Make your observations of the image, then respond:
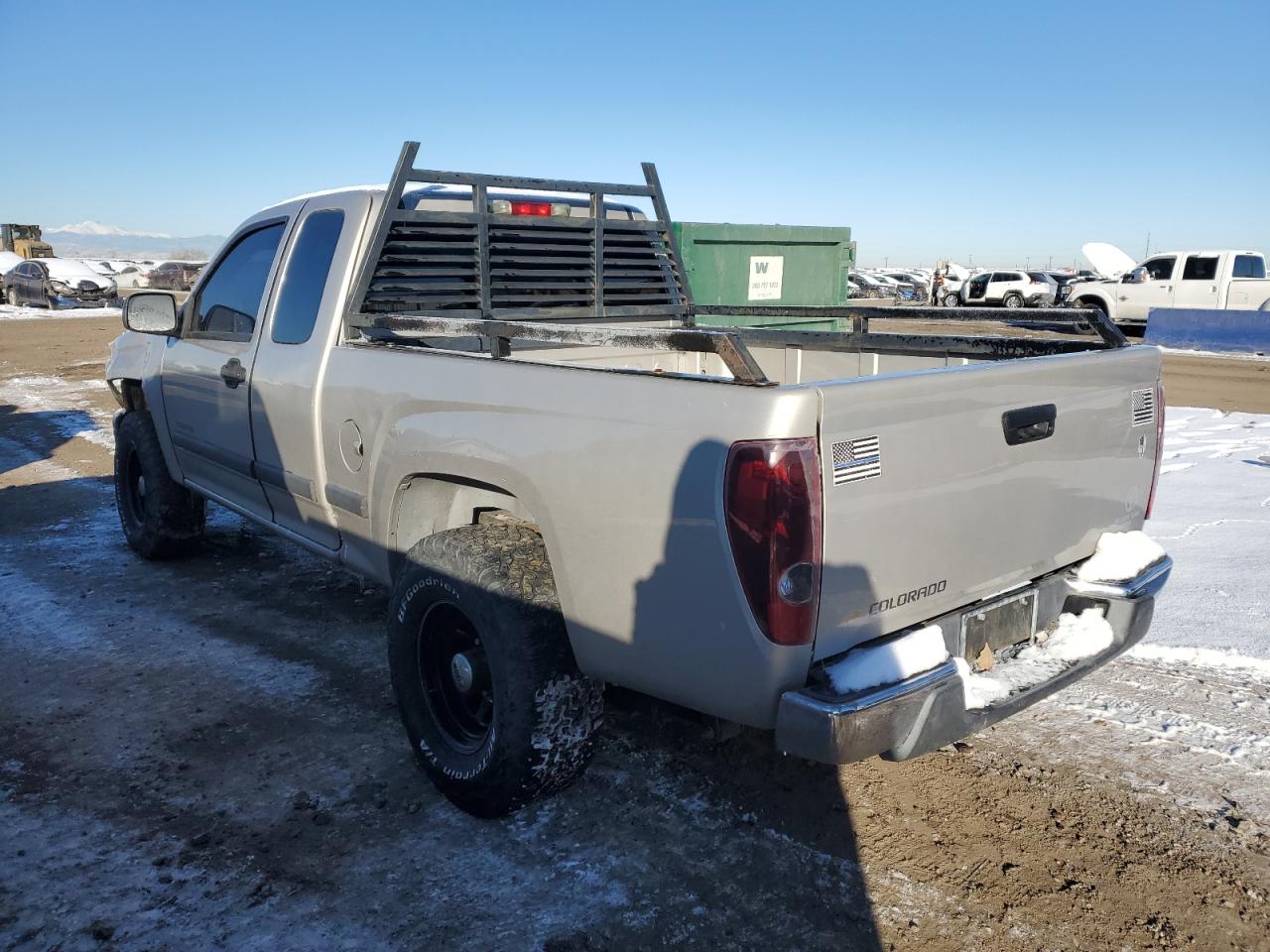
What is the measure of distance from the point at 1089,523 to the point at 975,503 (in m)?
0.71

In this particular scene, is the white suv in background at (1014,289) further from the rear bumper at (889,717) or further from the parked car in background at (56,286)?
the rear bumper at (889,717)

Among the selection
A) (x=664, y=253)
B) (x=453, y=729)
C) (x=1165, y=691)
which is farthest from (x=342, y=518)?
(x=1165, y=691)

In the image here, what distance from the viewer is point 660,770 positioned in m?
3.34

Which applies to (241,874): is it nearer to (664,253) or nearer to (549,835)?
(549,835)

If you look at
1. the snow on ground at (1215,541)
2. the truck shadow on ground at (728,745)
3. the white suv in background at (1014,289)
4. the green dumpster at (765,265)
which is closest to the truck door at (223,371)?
the truck shadow on ground at (728,745)

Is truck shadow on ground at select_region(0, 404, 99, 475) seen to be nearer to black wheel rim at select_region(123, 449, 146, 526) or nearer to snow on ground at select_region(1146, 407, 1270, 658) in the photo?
black wheel rim at select_region(123, 449, 146, 526)

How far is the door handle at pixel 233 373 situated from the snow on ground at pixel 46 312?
2630 centimetres

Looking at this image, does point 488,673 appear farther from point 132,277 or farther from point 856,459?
point 132,277

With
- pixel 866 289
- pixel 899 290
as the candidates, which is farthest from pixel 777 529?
pixel 866 289

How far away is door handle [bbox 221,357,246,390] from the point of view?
14.0ft

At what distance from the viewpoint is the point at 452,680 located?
3.21 m

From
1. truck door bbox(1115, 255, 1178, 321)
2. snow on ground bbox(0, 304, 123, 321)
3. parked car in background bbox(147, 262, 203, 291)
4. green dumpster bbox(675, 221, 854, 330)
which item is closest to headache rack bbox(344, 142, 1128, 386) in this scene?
green dumpster bbox(675, 221, 854, 330)

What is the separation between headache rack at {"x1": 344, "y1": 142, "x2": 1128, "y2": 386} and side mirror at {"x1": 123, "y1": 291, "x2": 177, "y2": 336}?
151 centimetres

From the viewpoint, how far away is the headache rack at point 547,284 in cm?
363
